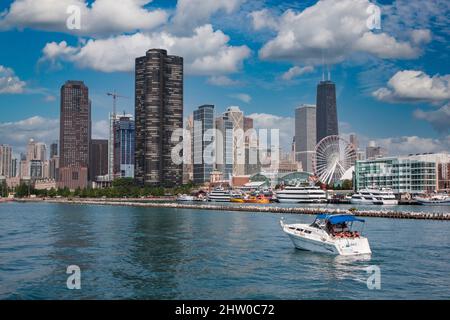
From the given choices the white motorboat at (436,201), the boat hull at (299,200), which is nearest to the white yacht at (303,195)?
the boat hull at (299,200)

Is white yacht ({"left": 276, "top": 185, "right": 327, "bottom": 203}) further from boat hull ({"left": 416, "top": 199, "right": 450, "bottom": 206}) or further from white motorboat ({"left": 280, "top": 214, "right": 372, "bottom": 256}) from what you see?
white motorboat ({"left": 280, "top": 214, "right": 372, "bottom": 256})

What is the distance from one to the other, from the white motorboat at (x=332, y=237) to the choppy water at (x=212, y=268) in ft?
3.17

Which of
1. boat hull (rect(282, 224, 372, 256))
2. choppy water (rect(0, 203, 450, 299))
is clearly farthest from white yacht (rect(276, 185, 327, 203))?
boat hull (rect(282, 224, 372, 256))

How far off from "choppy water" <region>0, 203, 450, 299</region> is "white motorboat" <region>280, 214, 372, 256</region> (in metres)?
0.97

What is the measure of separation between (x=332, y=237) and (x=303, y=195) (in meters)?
116

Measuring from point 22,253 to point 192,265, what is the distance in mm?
16139

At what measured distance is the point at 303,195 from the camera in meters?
157

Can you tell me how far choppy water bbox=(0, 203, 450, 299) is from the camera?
1120 inches

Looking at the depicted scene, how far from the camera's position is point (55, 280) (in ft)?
104

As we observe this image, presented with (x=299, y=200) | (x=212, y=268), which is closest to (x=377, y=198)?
(x=299, y=200)

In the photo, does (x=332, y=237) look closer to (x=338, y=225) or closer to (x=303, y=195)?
(x=338, y=225)
